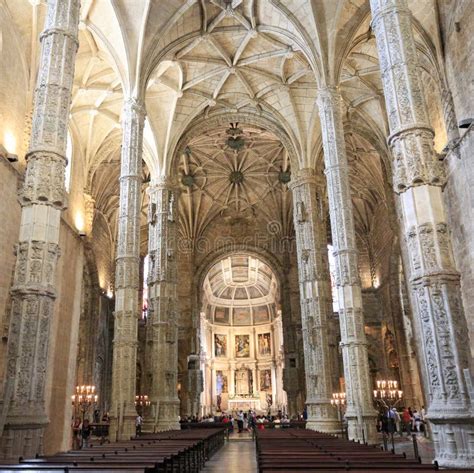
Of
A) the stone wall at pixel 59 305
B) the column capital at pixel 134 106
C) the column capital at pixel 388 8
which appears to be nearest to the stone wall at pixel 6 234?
the stone wall at pixel 59 305

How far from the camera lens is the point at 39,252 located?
27.2 ft

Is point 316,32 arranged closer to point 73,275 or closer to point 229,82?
point 229,82

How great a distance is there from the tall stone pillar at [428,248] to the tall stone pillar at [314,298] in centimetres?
1305

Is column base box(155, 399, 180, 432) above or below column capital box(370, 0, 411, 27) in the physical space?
below

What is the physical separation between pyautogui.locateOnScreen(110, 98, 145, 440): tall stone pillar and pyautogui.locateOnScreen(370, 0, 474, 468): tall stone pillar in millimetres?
9897

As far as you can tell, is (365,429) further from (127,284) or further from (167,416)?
(167,416)

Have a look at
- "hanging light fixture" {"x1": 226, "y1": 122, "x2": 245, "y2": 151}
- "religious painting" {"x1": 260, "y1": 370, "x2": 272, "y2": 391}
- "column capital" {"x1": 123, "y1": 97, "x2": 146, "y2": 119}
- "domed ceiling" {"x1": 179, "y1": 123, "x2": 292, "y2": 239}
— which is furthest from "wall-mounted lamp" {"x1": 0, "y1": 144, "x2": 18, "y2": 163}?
"religious painting" {"x1": 260, "y1": 370, "x2": 272, "y2": 391}

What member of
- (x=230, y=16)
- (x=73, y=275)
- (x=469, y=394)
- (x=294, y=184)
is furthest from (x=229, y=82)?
(x=469, y=394)

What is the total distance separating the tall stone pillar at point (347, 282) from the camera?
44.3 ft

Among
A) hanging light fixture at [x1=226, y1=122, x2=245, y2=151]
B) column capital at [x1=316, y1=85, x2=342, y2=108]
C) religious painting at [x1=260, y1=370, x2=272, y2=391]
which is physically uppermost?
hanging light fixture at [x1=226, y1=122, x2=245, y2=151]

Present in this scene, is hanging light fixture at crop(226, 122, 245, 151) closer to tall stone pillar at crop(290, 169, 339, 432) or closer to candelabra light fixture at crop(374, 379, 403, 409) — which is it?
tall stone pillar at crop(290, 169, 339, 432)

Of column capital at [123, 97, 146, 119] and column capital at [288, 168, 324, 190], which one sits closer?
column capital at [123, 97, 146, 119]

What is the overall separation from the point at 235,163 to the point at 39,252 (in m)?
28.5

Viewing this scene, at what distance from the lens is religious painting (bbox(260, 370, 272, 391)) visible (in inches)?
1932
